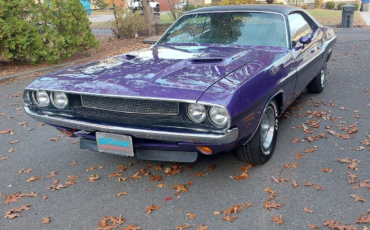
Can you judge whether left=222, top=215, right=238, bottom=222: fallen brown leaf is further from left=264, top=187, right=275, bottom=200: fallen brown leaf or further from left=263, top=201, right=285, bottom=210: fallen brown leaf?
left=264, top=187, right=275, bottom=200: fallen brown leaf

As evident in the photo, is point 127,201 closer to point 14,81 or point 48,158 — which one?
point 48,158

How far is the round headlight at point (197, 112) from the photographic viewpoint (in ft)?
9.11

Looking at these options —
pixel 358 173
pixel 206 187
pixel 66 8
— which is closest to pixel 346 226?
pixel 358 173

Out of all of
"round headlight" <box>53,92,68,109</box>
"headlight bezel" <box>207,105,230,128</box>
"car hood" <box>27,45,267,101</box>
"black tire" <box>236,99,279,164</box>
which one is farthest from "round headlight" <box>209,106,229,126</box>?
"round headlight" <box>53,92,68,109</box>

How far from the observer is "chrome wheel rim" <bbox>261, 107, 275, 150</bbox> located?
11.9ft

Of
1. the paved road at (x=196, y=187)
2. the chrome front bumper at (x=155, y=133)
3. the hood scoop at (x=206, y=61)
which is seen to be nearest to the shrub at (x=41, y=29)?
the paved road at (x=196, y=187)

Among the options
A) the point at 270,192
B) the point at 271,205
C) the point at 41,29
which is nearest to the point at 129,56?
the point at 270,192

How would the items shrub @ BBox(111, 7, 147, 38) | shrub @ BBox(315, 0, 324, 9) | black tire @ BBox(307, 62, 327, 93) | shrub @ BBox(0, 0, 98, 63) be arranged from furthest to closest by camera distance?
shrub @ BBox(315, 0, 324, 9) → shrub @ BBox(111, 7, 147, 38) → shrub @ BBox(0, 0, 98, 63) → black tire @ BBox(307, 62, 327, 93)

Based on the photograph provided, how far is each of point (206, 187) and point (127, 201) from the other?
74 cm

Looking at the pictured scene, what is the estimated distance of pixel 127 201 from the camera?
3141 mm

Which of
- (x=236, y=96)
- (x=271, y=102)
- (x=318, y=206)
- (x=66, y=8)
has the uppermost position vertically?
(x=66, y=8)

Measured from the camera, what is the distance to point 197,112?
9.18ft

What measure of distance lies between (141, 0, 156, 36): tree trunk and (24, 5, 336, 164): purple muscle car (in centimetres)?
933

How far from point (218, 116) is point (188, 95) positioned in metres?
0.29
